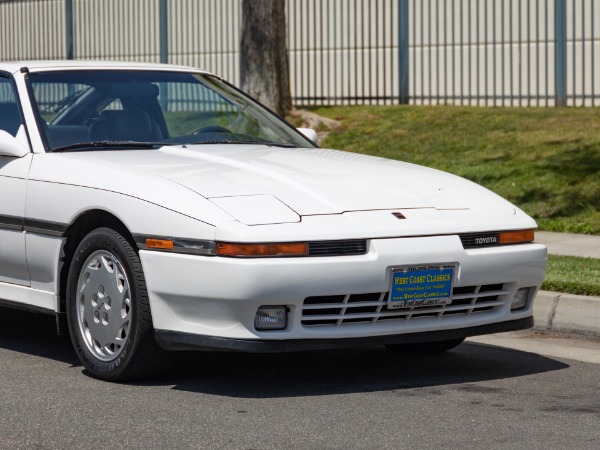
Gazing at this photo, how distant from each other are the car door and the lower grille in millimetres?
1614

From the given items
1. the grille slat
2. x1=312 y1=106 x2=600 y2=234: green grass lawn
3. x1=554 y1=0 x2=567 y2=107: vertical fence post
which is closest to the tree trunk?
x1=312 y1=106 x2=600 y2=234: green grass lawn

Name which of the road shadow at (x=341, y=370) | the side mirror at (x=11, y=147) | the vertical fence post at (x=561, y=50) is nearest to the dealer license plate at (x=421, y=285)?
the road shadow at (x=341, y=370)

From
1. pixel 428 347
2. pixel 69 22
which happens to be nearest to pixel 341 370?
pixel 428 347

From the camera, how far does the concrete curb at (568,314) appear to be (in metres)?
7.29

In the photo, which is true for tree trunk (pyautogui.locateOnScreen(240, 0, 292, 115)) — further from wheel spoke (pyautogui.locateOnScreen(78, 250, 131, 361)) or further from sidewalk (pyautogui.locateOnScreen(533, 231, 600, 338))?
wheel spoke (pyautogui.locateOnScreen(78, 250, 131, 361))

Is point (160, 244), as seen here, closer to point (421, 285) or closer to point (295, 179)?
point (295, 179)

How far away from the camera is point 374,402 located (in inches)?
217

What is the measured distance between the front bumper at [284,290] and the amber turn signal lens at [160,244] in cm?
3

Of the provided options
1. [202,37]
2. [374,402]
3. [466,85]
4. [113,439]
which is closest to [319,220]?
[374,402]

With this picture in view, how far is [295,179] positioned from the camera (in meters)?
5.91

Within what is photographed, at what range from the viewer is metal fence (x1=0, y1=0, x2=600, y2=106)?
52.0ft

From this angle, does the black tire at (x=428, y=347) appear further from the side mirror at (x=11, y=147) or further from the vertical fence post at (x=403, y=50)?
the vertical fence post at (x=403, y=50)

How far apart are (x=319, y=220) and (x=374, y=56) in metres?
12.2

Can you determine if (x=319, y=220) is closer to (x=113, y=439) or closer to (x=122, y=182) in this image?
(x=122, y=182)
